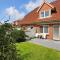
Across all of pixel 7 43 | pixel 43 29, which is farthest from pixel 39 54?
pixel 43 29

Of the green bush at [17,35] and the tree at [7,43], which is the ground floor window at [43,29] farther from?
the tree at [7,43]

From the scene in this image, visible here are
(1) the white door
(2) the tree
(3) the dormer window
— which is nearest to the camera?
(2) the tree

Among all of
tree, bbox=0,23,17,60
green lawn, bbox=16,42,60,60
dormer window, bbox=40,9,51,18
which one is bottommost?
green lawn, bbox=16,42,60,60

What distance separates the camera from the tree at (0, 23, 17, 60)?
9.96 m

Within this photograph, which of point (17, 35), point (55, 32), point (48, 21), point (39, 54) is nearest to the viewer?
point (17, 35)

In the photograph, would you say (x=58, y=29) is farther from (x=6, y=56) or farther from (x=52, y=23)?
(x=6, y=56)

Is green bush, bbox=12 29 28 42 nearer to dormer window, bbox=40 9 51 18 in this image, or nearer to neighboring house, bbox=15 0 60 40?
neighboring house, bbox=15 0 60 40

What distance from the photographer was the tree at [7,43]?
9.96m

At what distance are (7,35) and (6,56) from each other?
3.23 ft

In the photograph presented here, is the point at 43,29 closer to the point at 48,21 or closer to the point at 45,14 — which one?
the point at 48,21

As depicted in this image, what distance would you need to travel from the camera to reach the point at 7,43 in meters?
10.1

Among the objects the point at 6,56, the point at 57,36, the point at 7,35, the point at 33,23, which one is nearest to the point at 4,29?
the point at 7,35

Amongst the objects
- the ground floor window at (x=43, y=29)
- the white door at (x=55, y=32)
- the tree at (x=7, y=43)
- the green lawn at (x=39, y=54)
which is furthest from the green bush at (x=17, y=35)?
the white door at (x=55, y=32)

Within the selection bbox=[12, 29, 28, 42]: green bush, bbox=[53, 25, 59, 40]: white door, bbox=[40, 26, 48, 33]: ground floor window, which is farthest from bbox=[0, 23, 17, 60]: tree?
bbox=[40, 26, 48, 33]: ground floor window
